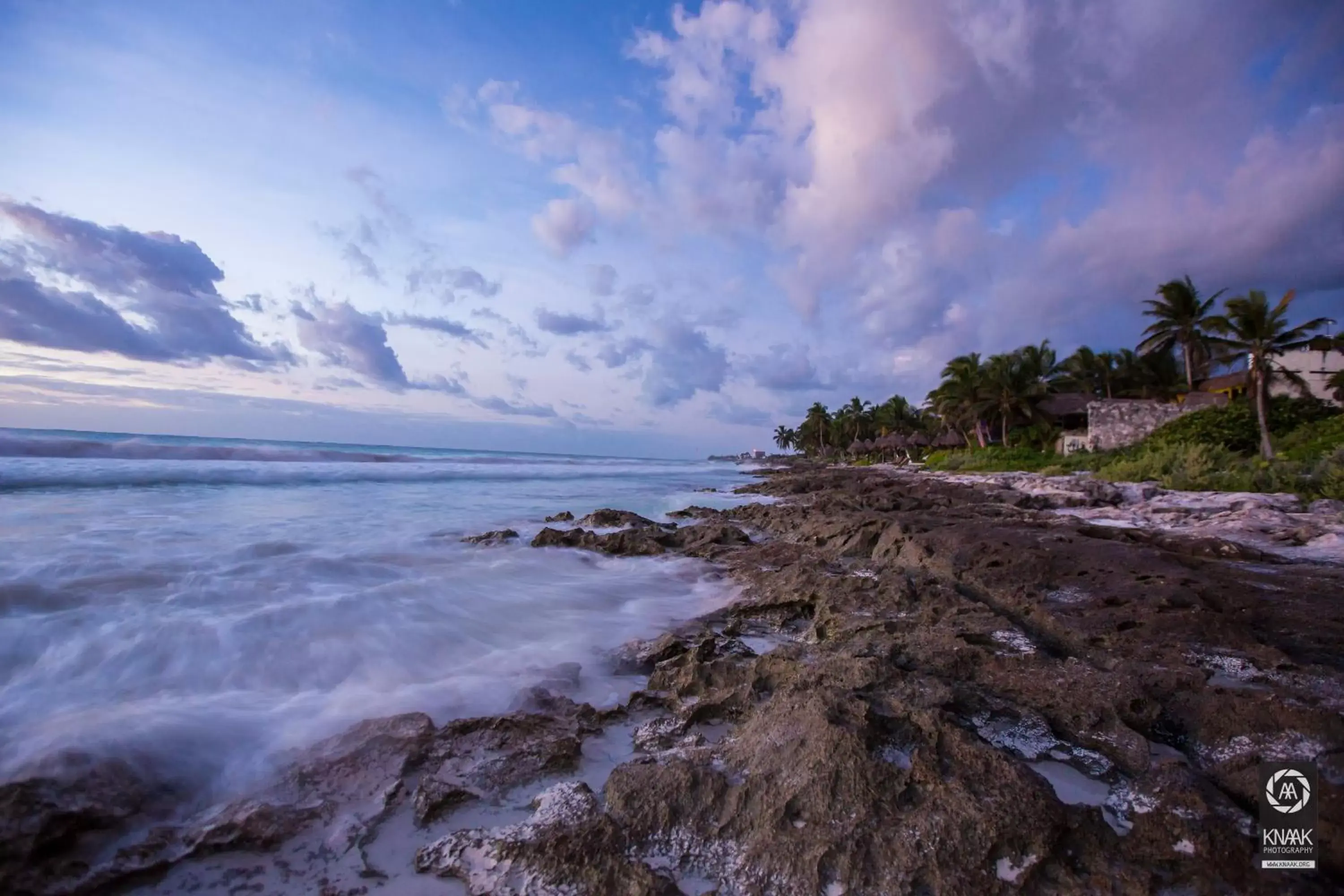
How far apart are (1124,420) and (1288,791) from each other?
32.4 metres

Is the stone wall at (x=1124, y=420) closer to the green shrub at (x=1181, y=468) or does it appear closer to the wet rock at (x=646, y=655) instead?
the green shrub at (x=1181, y=468)

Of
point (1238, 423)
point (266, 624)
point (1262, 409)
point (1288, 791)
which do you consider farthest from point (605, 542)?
point (1238, 423)

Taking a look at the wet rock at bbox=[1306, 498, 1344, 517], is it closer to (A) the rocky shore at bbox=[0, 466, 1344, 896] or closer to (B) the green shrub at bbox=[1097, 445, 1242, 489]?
(B) the green shrub at bbox=[1097, 445, 1242, 489]

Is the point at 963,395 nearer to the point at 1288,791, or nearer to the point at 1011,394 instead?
the point at 1011,394

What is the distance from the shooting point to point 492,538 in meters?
9.98

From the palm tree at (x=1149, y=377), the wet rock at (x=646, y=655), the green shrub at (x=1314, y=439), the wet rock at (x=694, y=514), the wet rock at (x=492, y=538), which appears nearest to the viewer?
the wet rock at (x=646, y=655)

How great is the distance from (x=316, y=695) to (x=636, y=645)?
2.23m

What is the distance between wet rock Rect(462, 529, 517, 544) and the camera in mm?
9802

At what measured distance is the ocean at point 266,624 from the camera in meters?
3.36

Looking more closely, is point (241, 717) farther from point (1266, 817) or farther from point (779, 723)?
point (1266, 817)

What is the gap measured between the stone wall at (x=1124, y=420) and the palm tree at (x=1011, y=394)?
7092 mm

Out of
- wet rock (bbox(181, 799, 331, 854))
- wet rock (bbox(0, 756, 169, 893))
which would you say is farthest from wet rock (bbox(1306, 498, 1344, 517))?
wet rock (bbox(0, 756, 169, 893))

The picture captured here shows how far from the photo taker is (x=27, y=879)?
207 centimetres

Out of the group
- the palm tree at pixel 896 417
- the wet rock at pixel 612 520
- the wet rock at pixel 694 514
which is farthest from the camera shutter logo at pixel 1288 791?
the palm tree at pixel 896 417
